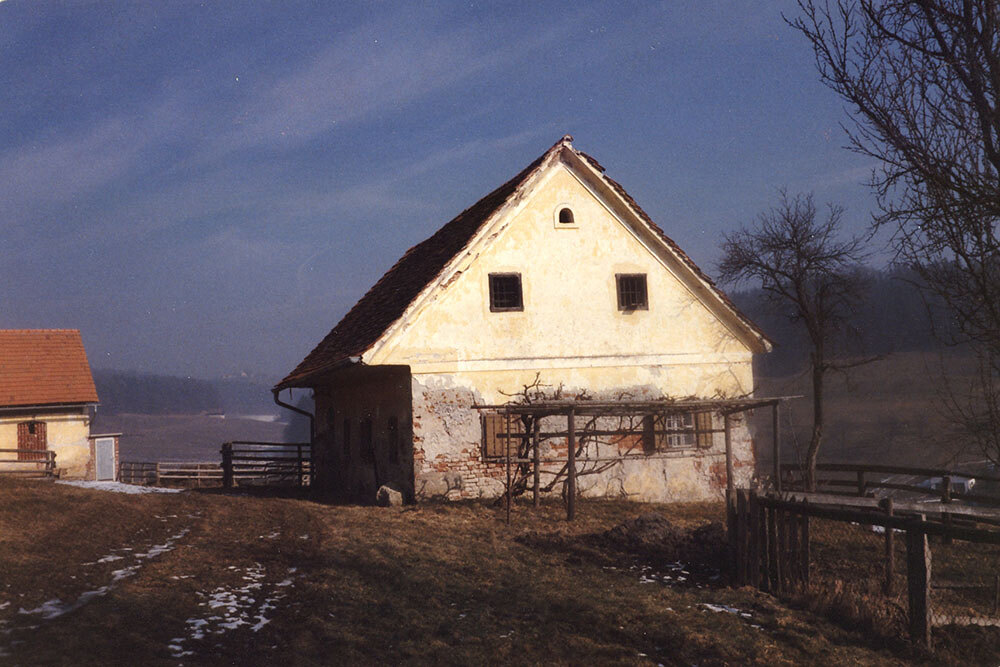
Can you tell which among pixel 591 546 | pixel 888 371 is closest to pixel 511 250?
pixel 591 546

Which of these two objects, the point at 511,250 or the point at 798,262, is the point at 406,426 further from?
the point at 798,262

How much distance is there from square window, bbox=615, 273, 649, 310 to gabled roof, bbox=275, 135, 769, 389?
1.02 metres

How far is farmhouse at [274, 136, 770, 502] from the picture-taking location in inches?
624

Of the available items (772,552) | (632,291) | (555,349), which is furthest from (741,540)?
(632,291)

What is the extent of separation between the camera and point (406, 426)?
1595 centimetres

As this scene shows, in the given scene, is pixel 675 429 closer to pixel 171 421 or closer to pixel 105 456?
pixel 105 456

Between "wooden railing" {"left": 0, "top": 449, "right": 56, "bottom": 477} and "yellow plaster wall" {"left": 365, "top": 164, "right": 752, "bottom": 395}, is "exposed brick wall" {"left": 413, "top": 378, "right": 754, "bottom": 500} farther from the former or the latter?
"wooden railing" {"left": 0, "top": 449, "right": 56, "bottom": 477}

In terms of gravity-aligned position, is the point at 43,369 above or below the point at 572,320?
below

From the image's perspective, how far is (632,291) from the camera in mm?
17641

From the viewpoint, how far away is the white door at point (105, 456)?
3209cm

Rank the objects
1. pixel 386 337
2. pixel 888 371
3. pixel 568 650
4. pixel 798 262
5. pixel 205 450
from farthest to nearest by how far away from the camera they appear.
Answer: pixel 205 450 → pixel 888 371 → pixel 798 262 → pixel 386 337 → pixel 568 650

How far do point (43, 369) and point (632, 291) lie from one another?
2427cm

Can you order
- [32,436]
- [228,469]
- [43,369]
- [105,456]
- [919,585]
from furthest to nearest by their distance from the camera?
[105,456] → [43,369] → [32,436] → [228,469] → [919,585]

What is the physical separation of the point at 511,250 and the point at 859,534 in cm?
847
